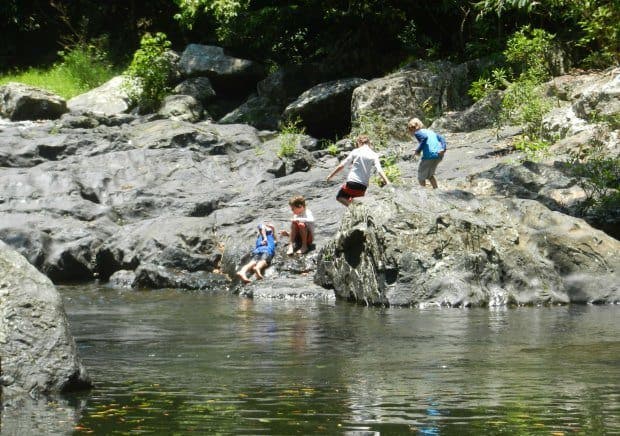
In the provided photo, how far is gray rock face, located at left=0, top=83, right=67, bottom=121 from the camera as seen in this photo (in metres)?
28.7

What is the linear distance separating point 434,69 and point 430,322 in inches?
569

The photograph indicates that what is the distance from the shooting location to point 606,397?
734 centimetres

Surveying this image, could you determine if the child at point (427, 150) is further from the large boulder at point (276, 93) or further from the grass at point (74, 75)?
the grass at point (74, 75)

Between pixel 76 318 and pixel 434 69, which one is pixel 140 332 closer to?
pixel 76 318

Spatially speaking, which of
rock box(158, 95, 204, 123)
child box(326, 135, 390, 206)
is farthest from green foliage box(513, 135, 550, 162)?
rock box(158, 95, 204, 123)

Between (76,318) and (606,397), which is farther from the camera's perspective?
(76,318)

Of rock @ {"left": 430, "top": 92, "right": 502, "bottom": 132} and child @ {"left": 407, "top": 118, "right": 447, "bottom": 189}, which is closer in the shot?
child @ {"left": 407, "top": 118, "right": 447, "bottom": 189}

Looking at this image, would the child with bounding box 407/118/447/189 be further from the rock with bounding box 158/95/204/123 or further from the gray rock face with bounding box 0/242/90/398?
the rock with bounding box 158/95/204/123

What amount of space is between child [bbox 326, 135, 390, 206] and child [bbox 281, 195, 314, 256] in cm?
60

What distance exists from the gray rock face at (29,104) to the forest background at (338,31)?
4.26m

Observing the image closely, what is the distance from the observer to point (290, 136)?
23203mm

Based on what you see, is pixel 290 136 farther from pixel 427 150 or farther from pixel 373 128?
pixel 427 150

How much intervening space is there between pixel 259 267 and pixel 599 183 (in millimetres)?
5401

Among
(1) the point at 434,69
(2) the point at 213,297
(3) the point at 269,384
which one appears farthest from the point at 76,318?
(1) the point at 434,69
